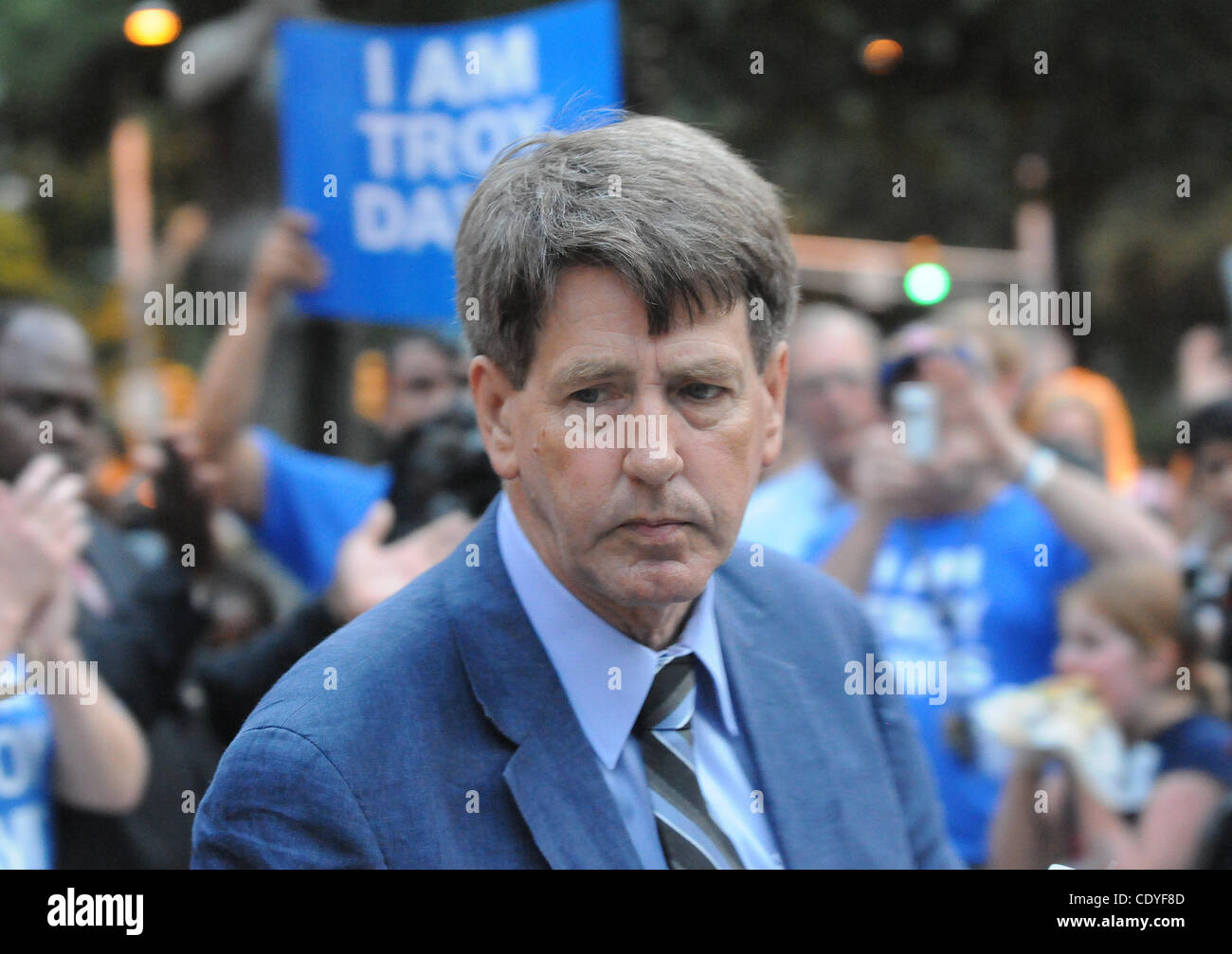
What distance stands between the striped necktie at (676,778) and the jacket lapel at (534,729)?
0.07 m

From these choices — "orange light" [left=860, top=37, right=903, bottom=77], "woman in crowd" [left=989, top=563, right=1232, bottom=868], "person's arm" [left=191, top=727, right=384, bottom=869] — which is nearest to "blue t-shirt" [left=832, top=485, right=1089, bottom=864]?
"woman in crowd" [left=989, top=563, right=1232, bottom=868]

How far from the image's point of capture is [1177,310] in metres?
8.44

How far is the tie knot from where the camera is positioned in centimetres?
177

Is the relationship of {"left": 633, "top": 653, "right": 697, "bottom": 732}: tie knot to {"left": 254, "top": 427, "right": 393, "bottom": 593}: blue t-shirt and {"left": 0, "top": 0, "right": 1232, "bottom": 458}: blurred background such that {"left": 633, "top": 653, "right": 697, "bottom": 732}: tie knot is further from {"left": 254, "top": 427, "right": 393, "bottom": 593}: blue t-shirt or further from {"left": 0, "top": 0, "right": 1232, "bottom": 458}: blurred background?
{"left": 0, "top": 0, "right": 1232, "bottom": 458}: blurred background

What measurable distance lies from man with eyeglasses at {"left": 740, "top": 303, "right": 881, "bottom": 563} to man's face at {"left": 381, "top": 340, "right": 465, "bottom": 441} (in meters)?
0.96

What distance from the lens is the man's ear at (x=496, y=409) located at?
5.73 ft

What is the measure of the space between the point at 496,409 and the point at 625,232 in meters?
0.32

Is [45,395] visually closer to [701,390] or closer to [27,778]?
[27,778]

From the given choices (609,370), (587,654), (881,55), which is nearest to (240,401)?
(587,654)

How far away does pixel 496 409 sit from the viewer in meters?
1.78
